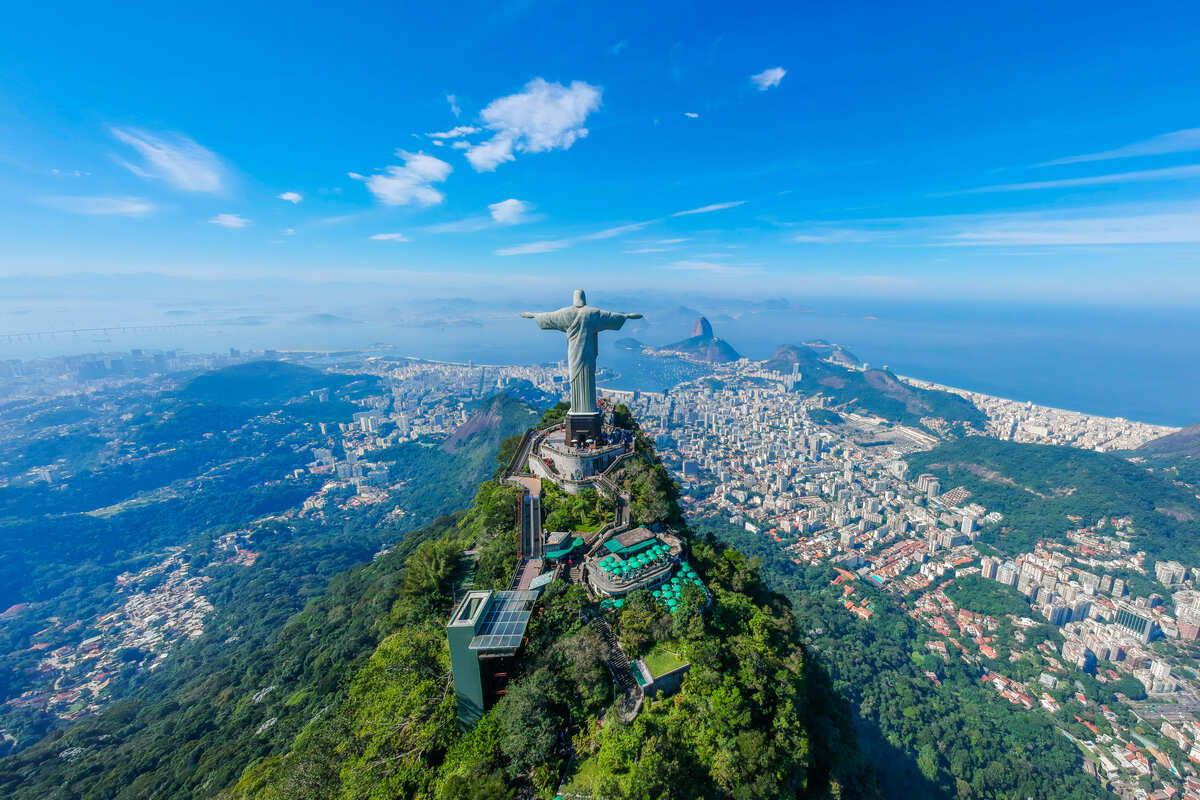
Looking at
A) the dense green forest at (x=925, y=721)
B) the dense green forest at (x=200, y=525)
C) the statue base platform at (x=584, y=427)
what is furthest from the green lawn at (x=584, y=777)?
the dense green forest at (x=200, y=525)

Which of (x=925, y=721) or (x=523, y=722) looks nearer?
(x=523, y=722)

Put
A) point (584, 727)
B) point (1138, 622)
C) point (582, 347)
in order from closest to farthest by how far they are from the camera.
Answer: point (584, 727) < point (582, 347) < point (1138, 622)

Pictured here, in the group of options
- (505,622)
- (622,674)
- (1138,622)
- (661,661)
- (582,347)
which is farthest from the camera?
(1138,622)

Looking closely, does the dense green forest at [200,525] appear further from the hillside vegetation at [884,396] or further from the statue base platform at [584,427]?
the hillside vegetation at [884,396]

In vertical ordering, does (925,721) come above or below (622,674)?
below

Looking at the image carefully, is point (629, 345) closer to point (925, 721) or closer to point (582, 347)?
point (925, 721)

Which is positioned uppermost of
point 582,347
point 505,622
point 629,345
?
point 582,347

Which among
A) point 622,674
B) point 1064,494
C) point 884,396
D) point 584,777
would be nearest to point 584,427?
point 622,674
